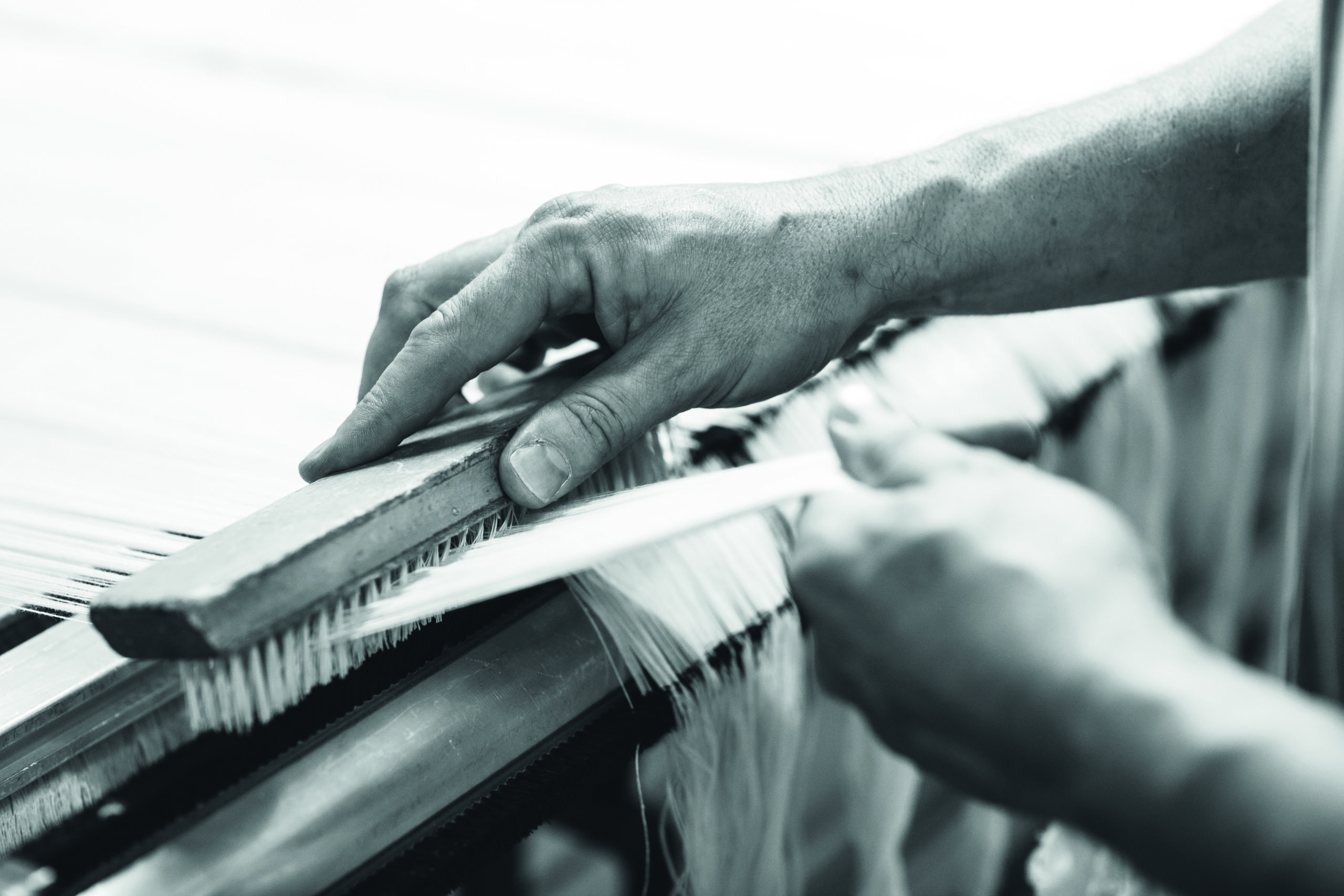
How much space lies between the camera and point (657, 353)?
73 centimetres

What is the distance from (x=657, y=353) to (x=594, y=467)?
9 cm

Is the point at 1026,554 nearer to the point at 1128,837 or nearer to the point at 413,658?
the point at 1128,837

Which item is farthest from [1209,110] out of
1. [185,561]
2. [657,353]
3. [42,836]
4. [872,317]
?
[42,836]

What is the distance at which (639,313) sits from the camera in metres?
0.76

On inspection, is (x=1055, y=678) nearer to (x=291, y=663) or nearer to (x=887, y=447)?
(x=887, y=447)

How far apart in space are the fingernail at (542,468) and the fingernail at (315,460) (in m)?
0.11

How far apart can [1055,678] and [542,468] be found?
0.31 m

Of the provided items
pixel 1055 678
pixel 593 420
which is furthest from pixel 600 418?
pixel 1055 678

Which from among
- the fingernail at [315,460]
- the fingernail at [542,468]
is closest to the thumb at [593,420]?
the fingernail at [542,468]

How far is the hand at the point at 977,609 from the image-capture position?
0.42 m

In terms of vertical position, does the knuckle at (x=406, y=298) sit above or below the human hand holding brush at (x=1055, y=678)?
above

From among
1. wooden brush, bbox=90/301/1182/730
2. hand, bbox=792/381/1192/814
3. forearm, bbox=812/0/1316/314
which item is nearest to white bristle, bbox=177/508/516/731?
wooden brush, bbox=90/301/1182/730

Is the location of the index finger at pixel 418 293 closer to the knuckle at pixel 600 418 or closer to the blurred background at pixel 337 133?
the blurred background at pixel 337 133

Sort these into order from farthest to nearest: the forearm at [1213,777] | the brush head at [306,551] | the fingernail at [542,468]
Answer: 1. the fingernail at [542,468]
2. the brush head at [306,551]
3. the forearm at [1213,777]
